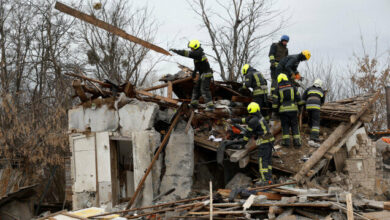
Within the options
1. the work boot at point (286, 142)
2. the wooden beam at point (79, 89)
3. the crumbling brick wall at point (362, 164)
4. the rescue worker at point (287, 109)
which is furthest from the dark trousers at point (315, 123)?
the wooden beam at point (79, 89)

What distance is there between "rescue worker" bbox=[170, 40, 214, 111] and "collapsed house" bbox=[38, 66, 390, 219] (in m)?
0.41

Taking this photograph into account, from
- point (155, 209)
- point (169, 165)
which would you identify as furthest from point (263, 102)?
point (155, 209)

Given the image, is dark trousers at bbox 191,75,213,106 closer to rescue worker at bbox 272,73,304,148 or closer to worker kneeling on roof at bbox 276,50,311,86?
rescue worker at bbox 272,73,304,148

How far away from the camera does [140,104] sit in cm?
826

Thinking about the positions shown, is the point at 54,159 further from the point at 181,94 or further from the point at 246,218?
the point at 246,218

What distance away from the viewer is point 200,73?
959cm

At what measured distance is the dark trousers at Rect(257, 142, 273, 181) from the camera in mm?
7316

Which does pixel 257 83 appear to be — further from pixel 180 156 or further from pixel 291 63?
pixel 180 156

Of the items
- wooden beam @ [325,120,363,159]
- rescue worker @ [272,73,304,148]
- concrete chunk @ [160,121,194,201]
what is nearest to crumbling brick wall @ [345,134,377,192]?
wooden beam @ [325,120,363,159]

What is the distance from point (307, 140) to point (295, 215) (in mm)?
3994

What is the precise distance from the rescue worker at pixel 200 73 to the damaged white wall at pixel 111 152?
1.22 metres

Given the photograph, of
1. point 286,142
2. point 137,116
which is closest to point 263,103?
point 286,142

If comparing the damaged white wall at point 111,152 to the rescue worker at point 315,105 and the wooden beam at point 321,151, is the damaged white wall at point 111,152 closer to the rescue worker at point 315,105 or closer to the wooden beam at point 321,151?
the wooden beam at point 321,151

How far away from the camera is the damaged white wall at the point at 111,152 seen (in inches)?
311
